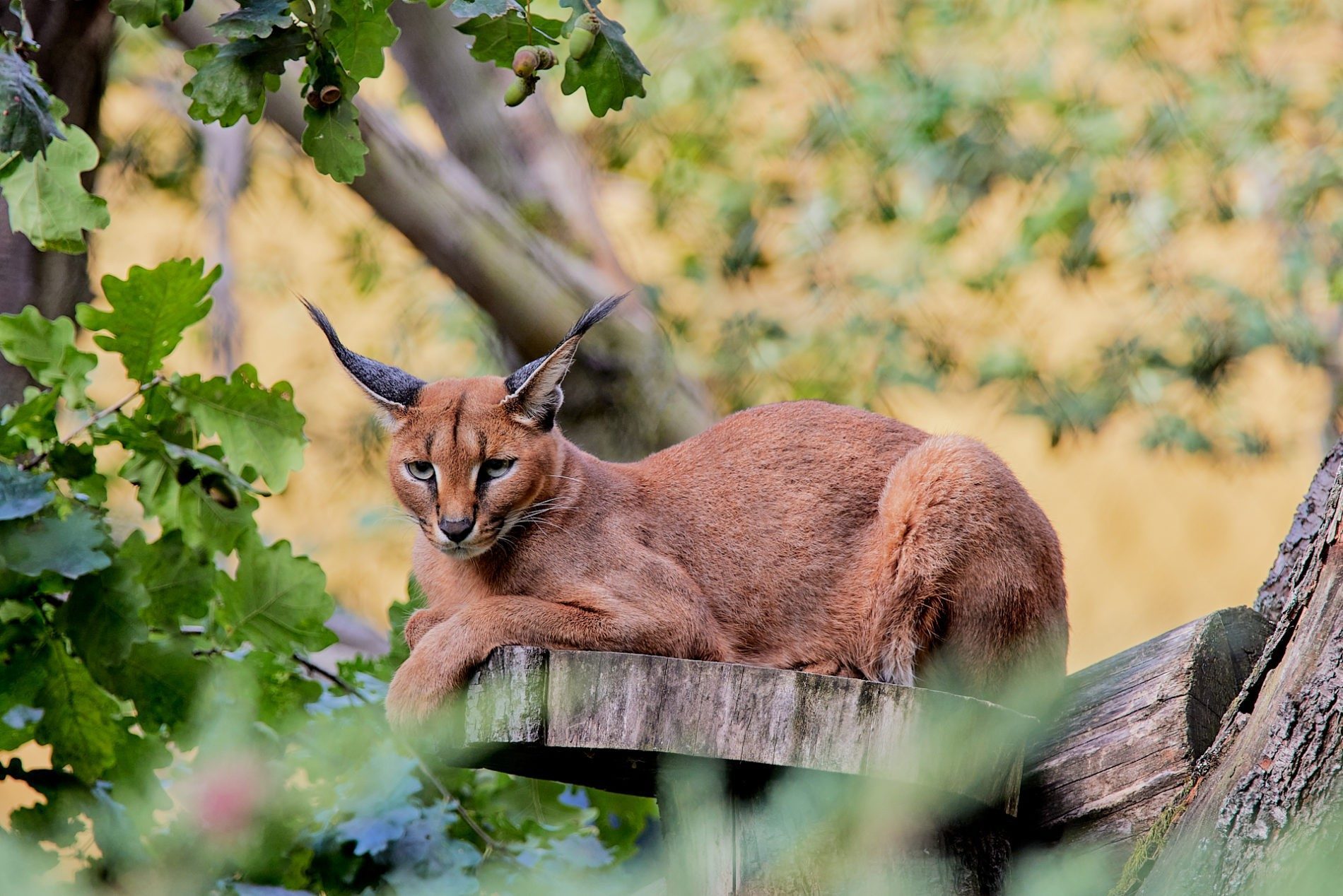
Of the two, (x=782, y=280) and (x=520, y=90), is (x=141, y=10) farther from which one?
(x=782, y=280)

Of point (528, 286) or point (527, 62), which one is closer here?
point (527, 62)

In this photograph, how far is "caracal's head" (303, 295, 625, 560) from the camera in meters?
3.42

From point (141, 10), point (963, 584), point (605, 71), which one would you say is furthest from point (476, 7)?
point (963, 584)

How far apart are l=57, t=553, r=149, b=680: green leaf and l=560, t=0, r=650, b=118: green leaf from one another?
65.9 inches

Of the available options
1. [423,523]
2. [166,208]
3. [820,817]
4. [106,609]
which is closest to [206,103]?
[423,523]

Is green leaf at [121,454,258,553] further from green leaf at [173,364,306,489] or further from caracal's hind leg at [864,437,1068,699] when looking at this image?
caracal's hind leg at [864,437,1068,699]

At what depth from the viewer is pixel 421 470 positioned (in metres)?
3.55

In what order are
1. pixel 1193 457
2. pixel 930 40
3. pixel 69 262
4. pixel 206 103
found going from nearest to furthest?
1. pixel 206 103
2. pixel 69 262
3. pixel 1193 457
4. pixel 930 40

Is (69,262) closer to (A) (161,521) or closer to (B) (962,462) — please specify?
(A) (161,521)

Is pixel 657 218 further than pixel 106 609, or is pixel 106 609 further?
pixel 657 218

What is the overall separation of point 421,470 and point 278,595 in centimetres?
69

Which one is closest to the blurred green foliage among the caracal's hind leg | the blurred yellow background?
the blurred yellow background

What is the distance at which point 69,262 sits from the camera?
15.1 ft

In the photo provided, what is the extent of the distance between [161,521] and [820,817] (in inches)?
82.6
